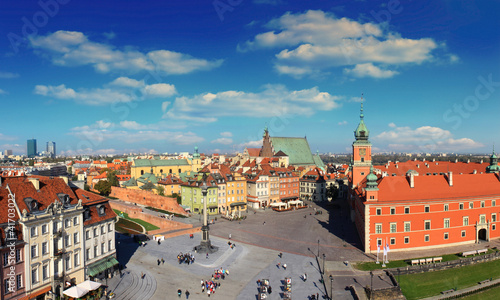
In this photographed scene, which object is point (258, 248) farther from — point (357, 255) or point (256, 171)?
point (256, 171)

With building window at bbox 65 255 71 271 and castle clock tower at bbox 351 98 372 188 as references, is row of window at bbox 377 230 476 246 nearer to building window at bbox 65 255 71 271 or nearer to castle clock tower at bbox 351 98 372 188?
castle clock tower at bbox 351 98 372 188

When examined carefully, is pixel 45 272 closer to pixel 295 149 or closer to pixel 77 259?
pixel 77 259

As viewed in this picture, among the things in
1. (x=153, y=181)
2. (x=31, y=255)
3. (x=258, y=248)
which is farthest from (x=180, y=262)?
(x=153, y=181)

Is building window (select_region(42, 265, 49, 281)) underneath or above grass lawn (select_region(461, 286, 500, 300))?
above

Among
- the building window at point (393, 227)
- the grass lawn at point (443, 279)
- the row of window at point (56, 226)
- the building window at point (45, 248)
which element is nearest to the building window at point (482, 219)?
the grass lawn at point (443, 279)

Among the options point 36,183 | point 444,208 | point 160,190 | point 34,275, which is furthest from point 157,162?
point 444,208

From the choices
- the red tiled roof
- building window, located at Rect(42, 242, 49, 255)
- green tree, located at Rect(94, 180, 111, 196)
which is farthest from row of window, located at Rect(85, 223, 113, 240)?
green tree, located at Rect(94, 180, 111, 196)

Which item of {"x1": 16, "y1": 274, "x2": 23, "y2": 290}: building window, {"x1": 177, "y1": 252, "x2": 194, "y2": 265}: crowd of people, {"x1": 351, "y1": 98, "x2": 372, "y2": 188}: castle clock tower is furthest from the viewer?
{"x1": 351, "y1": 98, "x2": 372, "y2": 188}: castle clock tower

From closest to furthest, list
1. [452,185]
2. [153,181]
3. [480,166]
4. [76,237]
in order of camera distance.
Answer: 1. [76,237]
2. [452,185]
3. [480,166]
4. [153,181]
